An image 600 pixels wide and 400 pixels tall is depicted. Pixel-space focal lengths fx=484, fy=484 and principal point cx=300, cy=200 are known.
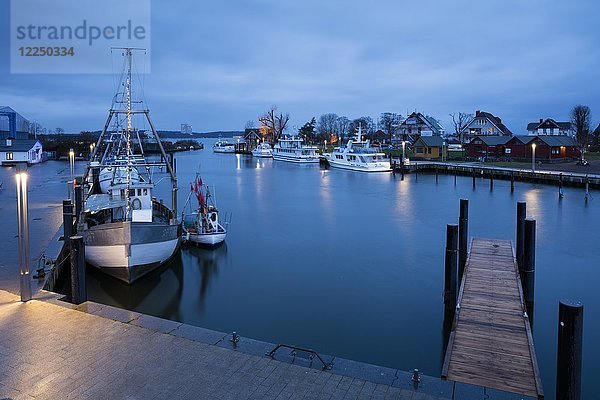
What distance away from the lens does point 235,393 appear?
5312mm

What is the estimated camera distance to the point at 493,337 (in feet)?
24.7

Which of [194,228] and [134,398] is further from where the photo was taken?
[194,228]

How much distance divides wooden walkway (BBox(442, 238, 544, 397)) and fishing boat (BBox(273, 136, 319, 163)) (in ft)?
194

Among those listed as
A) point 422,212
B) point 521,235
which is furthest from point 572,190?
point 521,235

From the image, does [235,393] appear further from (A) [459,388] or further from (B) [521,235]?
(B) [521,235]

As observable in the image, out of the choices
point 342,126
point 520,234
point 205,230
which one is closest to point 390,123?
point 342,126

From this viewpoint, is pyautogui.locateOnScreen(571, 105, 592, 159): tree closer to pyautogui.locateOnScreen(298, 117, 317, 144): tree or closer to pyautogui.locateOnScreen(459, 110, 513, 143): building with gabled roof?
pyautogui.locateOnScreen(459, 110, 513, 143): building with gabled roof

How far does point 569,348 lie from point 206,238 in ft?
43.5

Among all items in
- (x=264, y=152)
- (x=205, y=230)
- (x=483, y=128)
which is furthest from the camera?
(x=264, y=152)

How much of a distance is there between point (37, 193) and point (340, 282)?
75.3 feet

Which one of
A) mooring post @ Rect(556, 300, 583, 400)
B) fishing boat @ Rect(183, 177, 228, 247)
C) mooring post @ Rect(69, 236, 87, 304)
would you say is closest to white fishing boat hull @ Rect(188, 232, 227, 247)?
fishing boat @ Rect(183, 177, 228, 247)

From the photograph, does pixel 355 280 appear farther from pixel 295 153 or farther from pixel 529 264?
pixel 295 153

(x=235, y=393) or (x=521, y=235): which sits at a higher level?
(x=521, y=235)

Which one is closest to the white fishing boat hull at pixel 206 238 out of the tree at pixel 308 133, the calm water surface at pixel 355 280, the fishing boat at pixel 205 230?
the fishing boat at pixel 205 230
